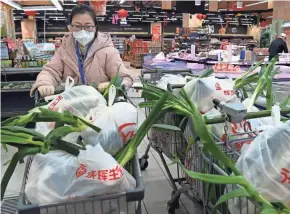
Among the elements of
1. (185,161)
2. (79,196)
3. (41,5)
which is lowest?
(185,161)

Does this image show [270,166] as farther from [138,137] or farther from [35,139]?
[35,139]

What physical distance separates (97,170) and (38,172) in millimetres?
207

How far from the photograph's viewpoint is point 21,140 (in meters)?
1.03

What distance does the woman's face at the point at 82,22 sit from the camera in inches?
90.9

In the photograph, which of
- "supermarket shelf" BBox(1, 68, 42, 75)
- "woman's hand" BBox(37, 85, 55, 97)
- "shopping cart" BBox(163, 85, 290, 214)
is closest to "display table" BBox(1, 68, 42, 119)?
"supermarket shelf" BBox(1, 68, 42, 75)

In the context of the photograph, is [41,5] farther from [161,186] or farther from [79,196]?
[79,196]

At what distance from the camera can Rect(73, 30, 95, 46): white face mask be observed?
7.70 ft

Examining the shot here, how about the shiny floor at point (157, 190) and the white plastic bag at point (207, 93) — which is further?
the shiny floor at point (157, 190)

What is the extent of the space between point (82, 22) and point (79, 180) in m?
1.63

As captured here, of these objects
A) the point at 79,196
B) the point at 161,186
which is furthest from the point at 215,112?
the point at 161,186

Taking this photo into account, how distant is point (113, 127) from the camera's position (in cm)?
119

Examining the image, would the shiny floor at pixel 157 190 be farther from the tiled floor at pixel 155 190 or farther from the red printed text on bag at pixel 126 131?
the red printed text on bag at pixel 126 131

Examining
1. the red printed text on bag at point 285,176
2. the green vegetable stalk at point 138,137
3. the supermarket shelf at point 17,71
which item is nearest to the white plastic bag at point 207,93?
the green vegetable stalk at point 138,137

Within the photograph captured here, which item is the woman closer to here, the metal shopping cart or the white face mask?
the white face mask
